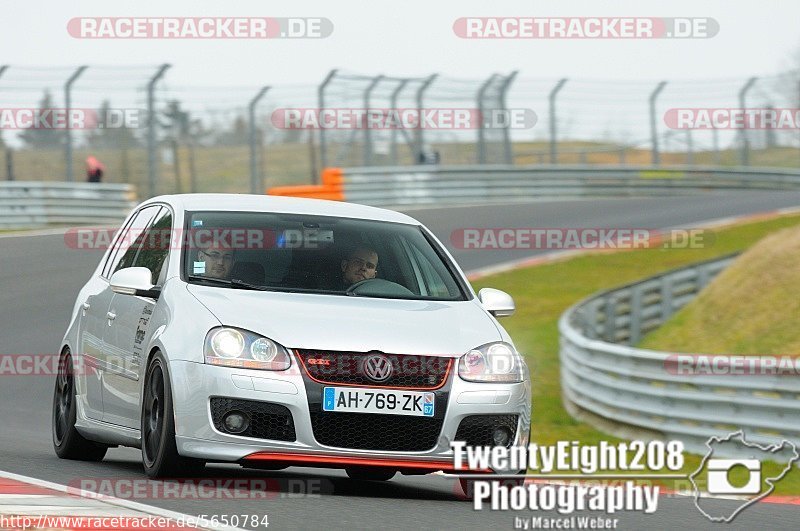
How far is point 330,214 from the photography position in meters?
8.56

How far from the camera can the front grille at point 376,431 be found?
23.5ft

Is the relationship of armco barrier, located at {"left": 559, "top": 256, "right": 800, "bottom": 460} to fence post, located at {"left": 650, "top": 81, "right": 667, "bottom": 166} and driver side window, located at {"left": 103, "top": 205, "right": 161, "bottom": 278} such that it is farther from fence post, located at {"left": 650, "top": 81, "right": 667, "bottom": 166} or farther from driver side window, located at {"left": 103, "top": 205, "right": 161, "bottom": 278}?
fence post, located at {"left": 650, "top": 81, "right": 667, "bottom": 166}

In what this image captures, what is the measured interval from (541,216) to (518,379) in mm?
22728

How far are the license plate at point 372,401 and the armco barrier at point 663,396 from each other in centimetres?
502

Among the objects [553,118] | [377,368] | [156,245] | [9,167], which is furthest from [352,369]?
[553,118]

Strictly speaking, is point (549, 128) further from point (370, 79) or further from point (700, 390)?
point (700, 390)

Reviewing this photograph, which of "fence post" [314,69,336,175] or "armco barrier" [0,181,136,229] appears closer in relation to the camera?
"armco barrier" [0,181,136,229]

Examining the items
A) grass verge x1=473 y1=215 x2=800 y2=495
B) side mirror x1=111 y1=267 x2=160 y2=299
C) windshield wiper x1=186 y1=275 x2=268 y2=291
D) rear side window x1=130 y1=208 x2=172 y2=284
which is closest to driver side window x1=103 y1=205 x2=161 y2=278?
rear side window x1=130 y1=208 x2=172 y2=284

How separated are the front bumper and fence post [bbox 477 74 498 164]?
23736 mm

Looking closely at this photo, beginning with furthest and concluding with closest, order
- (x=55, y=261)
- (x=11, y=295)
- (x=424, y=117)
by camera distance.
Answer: (x=424, y=117), (x=55, y=261), (x=11, y=295)

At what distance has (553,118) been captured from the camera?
32969mm

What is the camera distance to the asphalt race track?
6.72 metres

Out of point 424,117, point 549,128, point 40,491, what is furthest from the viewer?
point 549,128

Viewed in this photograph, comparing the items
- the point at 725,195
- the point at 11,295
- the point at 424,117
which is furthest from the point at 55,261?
the point at 725,195
